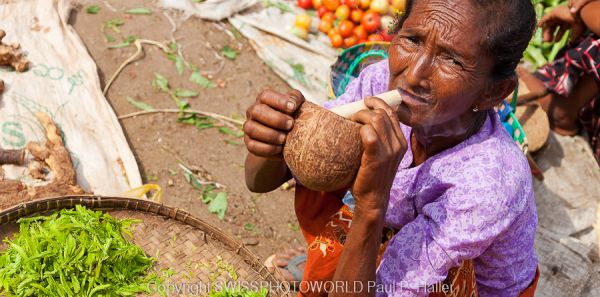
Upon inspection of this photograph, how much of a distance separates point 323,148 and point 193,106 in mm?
2561

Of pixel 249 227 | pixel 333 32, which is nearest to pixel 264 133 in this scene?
pixel 249 227

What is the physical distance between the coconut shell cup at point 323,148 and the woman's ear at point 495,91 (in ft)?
1.73

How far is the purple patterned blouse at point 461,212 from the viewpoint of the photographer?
6.53ft

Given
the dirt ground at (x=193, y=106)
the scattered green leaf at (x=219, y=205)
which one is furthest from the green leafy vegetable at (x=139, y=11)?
the scattered green leaf at (x=219, y=205)

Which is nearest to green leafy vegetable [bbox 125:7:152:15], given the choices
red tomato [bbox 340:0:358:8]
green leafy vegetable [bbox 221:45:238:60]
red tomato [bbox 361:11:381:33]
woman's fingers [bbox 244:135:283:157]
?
green leafy vegetable [bbox 221:45:238:60]

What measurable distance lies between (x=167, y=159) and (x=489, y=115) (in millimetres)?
2159

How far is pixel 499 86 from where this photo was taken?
205cm

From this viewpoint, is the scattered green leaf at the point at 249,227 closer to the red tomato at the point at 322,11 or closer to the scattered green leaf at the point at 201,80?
the scattered green leaf at the point at 201,80

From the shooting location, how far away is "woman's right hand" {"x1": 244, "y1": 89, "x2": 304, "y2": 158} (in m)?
Answer: 1.82

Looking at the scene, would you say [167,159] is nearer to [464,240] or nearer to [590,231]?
[464,240]

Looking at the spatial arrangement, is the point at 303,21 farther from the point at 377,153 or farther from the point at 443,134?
A: the point at 377,153

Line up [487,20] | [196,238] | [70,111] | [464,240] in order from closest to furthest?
[487,20]
[464,240]
[196,238]
[70,111]

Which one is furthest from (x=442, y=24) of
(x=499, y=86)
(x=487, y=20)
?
(x=499, y=86)

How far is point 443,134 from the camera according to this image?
214 cm
